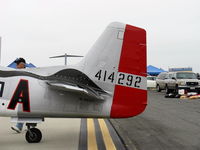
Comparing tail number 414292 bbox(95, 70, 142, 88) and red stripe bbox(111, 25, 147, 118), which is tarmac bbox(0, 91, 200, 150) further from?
tail number 414292 bbox(95, 70, 142, 88)

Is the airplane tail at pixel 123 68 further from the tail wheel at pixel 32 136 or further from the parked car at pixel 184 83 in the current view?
the parked car at pixel 184 83

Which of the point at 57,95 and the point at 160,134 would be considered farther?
the point at 160,134

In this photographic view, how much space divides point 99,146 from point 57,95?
1.41 metres

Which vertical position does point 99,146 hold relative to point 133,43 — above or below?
below

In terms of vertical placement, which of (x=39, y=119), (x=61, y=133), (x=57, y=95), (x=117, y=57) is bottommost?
(x=61, y=133)

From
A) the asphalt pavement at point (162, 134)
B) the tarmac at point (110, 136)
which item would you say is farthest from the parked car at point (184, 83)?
the tarmac at point (110, 136)

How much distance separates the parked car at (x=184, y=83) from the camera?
25000mm

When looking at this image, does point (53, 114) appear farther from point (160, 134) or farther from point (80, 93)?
→ point (160, 134)

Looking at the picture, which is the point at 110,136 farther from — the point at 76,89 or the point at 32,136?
the point at 76,89

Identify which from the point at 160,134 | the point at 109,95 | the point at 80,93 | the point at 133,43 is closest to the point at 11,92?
the point at 80,93

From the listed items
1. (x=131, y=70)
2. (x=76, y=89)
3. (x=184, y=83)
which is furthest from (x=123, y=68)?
(x=184, y=83)

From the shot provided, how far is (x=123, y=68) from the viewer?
644 centimetres

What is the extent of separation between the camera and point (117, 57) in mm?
6465

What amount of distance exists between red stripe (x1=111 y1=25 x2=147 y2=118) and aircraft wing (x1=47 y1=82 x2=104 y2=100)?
1.42ft
